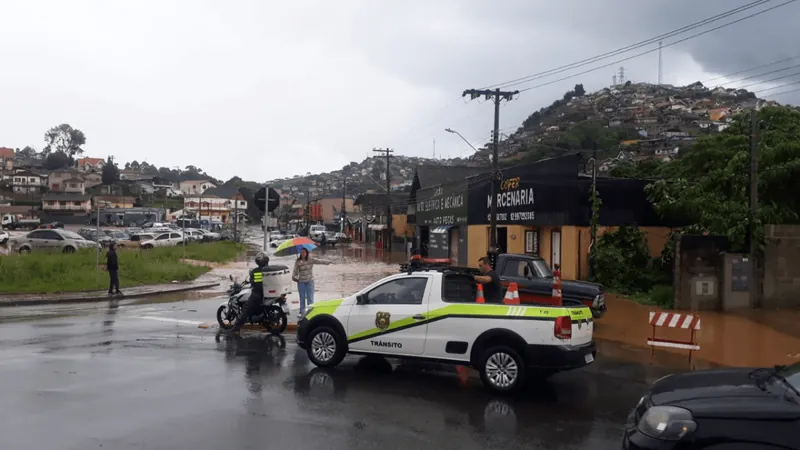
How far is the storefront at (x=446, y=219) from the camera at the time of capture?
134 ft

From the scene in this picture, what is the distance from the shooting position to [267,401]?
8.57 m

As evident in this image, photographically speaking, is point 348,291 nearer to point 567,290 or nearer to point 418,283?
point 567,290

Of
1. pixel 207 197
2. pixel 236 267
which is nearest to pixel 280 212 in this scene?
pixel 207 197

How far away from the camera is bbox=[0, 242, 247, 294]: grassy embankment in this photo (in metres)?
22.5

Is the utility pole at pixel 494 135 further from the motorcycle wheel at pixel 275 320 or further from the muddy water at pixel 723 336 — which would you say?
the motorcycle wheel at pixel 275 320

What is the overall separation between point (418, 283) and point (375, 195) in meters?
81.1

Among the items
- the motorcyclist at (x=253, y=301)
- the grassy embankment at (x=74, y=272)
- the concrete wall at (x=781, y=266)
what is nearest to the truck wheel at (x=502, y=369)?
the motorcyclist at (x=253, y=301)

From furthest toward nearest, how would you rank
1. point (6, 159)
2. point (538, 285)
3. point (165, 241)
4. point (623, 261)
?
1. point (6, 159)
2. point (165, 241)
3. point (623, 261)
4. point (538, 285)

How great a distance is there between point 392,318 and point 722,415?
590 centimetres

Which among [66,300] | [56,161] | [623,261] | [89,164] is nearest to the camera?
[66,300]

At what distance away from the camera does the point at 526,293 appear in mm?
16094

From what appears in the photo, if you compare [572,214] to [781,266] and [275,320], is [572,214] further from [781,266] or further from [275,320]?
[275,320]

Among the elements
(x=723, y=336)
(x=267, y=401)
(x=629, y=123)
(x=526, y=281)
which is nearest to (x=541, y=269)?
(x=526, y=281)

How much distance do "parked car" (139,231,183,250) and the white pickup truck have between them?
42523mm
